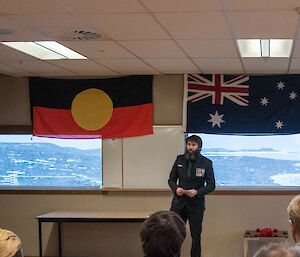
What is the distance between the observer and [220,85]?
256 inches

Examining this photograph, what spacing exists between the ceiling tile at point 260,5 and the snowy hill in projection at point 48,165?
3.86m

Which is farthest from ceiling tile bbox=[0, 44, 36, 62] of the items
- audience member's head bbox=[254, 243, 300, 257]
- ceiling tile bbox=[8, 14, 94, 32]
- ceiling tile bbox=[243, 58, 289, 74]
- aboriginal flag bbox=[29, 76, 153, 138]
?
audience member's head bbox=[254, 243, 300, 257]

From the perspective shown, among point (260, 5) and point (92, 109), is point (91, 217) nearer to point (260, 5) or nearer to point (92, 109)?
point (92, 109)

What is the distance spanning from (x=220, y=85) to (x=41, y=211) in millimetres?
2853

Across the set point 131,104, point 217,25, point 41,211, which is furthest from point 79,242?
point 217,25

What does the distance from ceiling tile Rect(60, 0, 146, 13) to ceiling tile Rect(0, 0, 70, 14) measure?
0.09m

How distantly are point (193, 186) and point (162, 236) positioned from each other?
11.0 ft

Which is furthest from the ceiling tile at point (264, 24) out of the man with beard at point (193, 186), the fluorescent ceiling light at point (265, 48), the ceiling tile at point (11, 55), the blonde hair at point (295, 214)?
the ceiling tile at point (11, 55)

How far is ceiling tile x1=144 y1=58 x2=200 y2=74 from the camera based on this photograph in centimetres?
545

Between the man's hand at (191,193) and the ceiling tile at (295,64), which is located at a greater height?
the ceiling tile at (295,64)

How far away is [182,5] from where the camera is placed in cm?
330

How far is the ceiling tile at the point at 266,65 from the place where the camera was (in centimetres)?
544

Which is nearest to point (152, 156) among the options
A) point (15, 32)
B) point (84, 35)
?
point (84, 35)

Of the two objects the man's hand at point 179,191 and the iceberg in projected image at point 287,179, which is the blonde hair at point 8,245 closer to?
the man's hand at point 179,191
